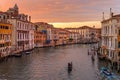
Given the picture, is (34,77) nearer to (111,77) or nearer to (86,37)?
A: (111,77)

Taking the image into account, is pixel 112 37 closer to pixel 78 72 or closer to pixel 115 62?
pixel 115 62

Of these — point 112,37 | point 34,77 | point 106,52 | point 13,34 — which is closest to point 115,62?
point 112,37

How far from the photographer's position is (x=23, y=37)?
54.4 meters

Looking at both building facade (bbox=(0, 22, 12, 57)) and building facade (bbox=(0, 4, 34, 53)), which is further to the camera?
building facade (bbox=(0, 4, 34, 53))

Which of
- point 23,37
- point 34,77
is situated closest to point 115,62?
point 34,77

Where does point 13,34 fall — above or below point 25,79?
above

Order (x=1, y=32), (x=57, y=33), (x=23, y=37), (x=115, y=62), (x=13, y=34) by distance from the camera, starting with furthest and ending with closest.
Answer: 1. (x=57, y=33)
2. (x=23, y=37)
3. (x=13, y=34)
4. (x=1, y=32)
5. (x=115, y=62)

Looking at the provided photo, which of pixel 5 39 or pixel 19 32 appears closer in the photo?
pixel 5 39

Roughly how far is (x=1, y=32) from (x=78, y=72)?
16.9 metres

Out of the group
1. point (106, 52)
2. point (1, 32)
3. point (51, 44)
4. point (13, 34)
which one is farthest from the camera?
point (51, 44)

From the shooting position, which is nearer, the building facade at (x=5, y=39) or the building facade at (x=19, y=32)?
the building facade at (x=5, y=39)

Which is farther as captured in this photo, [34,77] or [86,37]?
[86,37]

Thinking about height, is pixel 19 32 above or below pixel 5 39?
above

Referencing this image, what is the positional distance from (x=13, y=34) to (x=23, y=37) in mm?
6616
